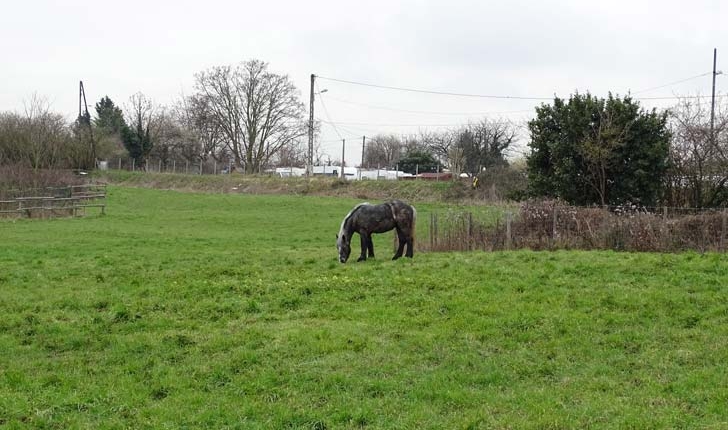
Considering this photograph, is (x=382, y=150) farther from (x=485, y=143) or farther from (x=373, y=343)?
(x=373, y=343)

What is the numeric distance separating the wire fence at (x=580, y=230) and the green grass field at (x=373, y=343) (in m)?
2.27

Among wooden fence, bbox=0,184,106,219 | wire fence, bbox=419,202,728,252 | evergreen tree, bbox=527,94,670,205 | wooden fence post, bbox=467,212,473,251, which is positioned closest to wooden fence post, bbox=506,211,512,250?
wire fence, bbox=419,202,728,252

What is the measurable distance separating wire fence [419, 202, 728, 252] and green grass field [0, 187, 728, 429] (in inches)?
89.2

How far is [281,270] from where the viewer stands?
14.5m

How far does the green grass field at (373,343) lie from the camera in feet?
21.6

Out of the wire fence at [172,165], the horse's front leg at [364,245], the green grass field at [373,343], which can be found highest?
the wire fence at [172,165]

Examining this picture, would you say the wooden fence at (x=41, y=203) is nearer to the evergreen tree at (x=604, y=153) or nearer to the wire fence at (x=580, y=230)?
the wire fence at (x=580, y=230)

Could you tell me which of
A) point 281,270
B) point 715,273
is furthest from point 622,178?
point 281,270

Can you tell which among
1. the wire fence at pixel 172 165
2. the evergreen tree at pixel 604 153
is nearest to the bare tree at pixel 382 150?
the wire fence at pixel 172 165

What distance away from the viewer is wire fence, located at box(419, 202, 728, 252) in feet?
54.7

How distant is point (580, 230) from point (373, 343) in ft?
34.3

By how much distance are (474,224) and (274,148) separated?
166 feet

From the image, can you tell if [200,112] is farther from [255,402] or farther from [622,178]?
[255,402]

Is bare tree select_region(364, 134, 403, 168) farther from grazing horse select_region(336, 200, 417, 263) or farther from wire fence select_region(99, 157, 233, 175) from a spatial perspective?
grazing horse select_region(336, 200, 417, 263)
